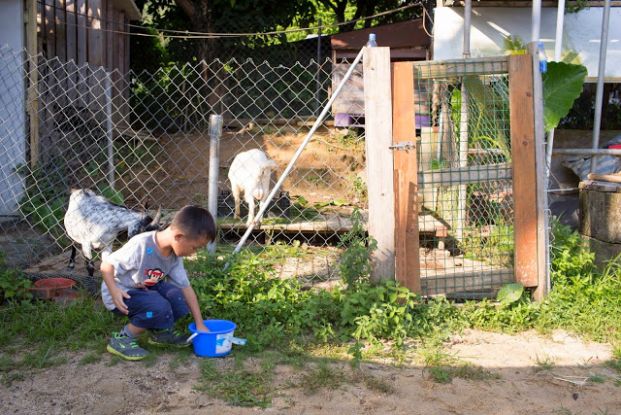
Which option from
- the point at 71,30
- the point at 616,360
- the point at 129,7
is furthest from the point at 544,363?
the point at 129,7

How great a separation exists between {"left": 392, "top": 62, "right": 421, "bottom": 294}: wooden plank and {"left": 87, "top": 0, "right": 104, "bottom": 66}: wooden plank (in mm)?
6475

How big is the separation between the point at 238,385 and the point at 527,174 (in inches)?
95.0

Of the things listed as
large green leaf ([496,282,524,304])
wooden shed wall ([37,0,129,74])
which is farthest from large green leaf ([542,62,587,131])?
wooden shed wall ([37,0,129,74])

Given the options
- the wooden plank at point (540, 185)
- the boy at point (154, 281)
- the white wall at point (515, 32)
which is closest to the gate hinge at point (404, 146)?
the wooden plank at point (540, 185)

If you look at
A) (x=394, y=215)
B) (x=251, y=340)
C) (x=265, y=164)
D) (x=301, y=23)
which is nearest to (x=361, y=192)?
(x=265, y=164)

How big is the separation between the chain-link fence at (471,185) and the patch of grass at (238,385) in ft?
5.03

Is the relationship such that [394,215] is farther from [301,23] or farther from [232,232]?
[301,23]

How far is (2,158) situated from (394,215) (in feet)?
15.8

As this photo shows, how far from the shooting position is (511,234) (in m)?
4.73

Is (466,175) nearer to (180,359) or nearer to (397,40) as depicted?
(180,359)

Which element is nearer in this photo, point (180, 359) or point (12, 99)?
point (180, 359)

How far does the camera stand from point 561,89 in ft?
20.4

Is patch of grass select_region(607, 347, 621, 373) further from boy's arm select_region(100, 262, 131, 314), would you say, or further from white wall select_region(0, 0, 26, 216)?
white wall select_region(0, 0, 26, 216)

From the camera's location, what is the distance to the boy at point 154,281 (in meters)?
3.47
